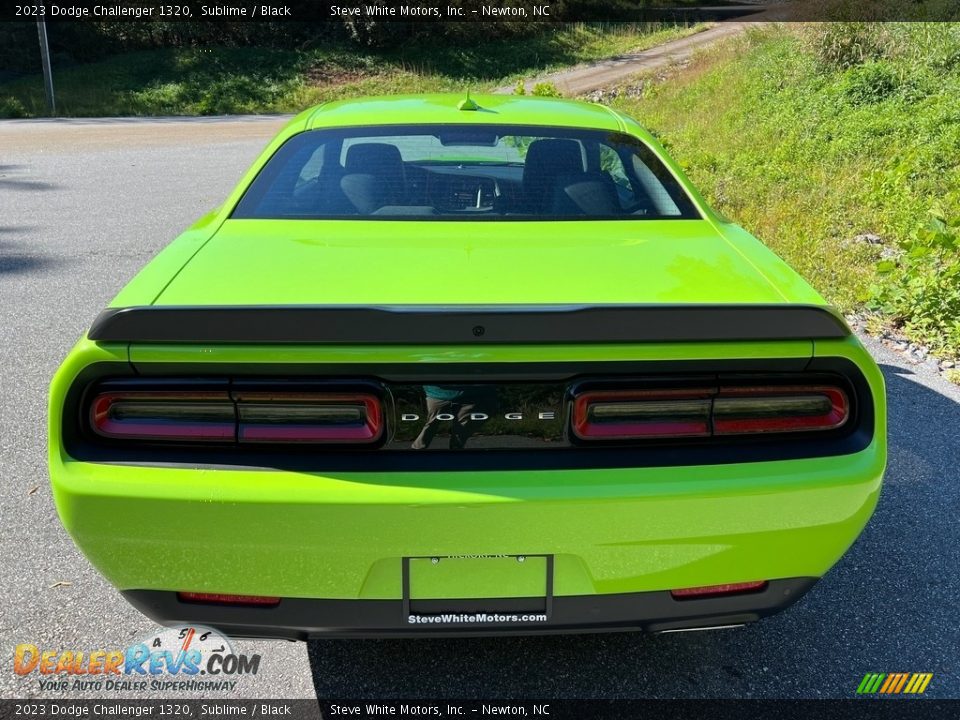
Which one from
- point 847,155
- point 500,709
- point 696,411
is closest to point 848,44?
point 847,155

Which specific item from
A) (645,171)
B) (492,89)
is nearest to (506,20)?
(492,89)

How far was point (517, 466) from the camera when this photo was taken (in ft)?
5.95

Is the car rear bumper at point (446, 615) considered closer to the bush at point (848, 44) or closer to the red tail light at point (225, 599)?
the red tail light at point (225, 599)

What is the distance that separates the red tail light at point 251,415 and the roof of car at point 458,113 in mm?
1607

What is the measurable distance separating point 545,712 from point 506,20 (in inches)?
1373

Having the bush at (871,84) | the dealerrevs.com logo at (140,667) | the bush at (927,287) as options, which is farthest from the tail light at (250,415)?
the bush at (871,84)

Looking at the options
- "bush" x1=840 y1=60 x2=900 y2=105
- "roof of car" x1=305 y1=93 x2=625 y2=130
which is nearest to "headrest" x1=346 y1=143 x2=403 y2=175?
"roof of car" x1=305 y1=93 x2=625 y2=130

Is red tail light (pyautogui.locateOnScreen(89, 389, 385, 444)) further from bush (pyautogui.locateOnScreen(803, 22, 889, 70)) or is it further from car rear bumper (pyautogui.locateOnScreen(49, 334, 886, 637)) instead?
bush (pyautogui.locateOnScreen(803, 22, 889, 70))

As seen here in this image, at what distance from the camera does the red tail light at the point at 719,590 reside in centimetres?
193

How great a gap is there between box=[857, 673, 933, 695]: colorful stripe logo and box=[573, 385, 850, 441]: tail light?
35.6 inches

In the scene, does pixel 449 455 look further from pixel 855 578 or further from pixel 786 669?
pixel 855 578

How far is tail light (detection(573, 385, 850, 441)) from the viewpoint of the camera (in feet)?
6.07

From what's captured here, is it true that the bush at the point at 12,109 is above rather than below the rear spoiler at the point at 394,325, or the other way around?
below

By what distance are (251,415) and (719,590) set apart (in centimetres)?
118
